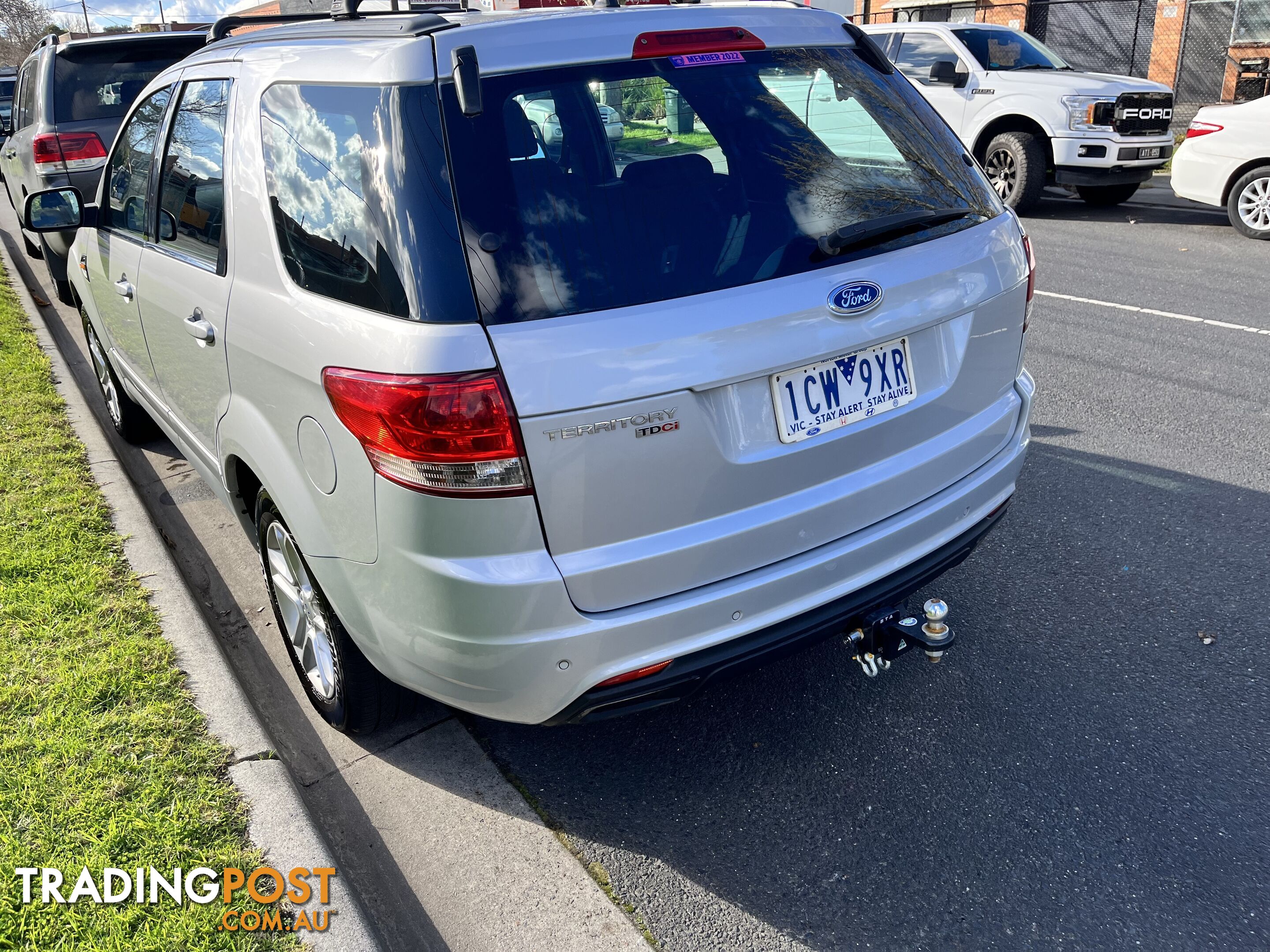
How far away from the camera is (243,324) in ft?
9.31

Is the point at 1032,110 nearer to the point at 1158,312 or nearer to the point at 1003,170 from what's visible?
the point at 1003,170

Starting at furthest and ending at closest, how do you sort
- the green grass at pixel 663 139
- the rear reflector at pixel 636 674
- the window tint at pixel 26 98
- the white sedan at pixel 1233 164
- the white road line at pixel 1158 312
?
the white sedan at pixel 1233 164, the window tint at pixel 26 98, the white road line at pixel 1158 312, the green grass at pixel 663 139, the rear reflector at pixel 636 674

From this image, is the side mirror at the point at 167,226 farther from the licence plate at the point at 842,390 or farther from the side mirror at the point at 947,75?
the side mirror at the point at 947,75

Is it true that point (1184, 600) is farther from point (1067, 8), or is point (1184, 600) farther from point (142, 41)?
point (1067, 8)

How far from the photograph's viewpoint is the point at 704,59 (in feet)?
8.18

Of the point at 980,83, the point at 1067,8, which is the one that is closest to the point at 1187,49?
the point at 1067,8

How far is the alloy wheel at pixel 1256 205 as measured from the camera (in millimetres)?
9664

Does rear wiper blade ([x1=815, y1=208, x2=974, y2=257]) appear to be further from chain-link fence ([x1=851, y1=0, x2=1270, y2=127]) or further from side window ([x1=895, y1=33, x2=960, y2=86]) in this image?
chain-link fence ([x1=851, y1=0, x2=1270, y2=127])

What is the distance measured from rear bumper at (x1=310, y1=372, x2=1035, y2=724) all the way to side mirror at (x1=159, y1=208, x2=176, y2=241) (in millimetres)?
1629

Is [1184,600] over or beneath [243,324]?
beneath

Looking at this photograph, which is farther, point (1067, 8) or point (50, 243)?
point (1067, 8)

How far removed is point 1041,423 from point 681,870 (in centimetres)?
355

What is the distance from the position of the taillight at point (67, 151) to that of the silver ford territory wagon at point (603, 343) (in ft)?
20.6

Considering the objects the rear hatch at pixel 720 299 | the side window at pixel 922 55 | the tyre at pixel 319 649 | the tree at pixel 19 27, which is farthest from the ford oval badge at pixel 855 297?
the tree at pixel 19 27
